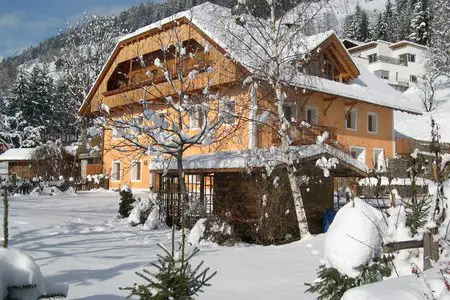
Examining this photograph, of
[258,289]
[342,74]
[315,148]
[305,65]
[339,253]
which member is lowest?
[258,289]

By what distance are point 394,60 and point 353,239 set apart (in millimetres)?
74776

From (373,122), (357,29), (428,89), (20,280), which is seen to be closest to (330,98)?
(373,122)

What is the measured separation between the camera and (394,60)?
74.7 m

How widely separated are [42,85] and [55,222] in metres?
52.3

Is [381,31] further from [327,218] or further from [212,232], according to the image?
[212,232]

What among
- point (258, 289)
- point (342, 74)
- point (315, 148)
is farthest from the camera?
point (342, 74)

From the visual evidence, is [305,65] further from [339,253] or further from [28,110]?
[28,110]

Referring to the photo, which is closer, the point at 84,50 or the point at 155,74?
Answer: the point at 155,74

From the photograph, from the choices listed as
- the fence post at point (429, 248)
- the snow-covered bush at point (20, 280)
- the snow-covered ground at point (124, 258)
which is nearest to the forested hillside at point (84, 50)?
the snow-covered ground at point (124, 258)

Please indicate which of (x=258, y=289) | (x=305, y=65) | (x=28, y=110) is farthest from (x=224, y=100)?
(x=28, y=110)

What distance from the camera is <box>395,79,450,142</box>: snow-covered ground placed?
42750 millimetres

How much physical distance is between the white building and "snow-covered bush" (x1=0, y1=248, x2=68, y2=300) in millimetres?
72965

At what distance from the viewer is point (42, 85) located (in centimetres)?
6341

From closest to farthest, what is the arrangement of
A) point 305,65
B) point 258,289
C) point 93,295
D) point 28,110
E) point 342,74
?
point 93,295 → point 258,289 → point 305,65 → point 342,74 → point 28,110
